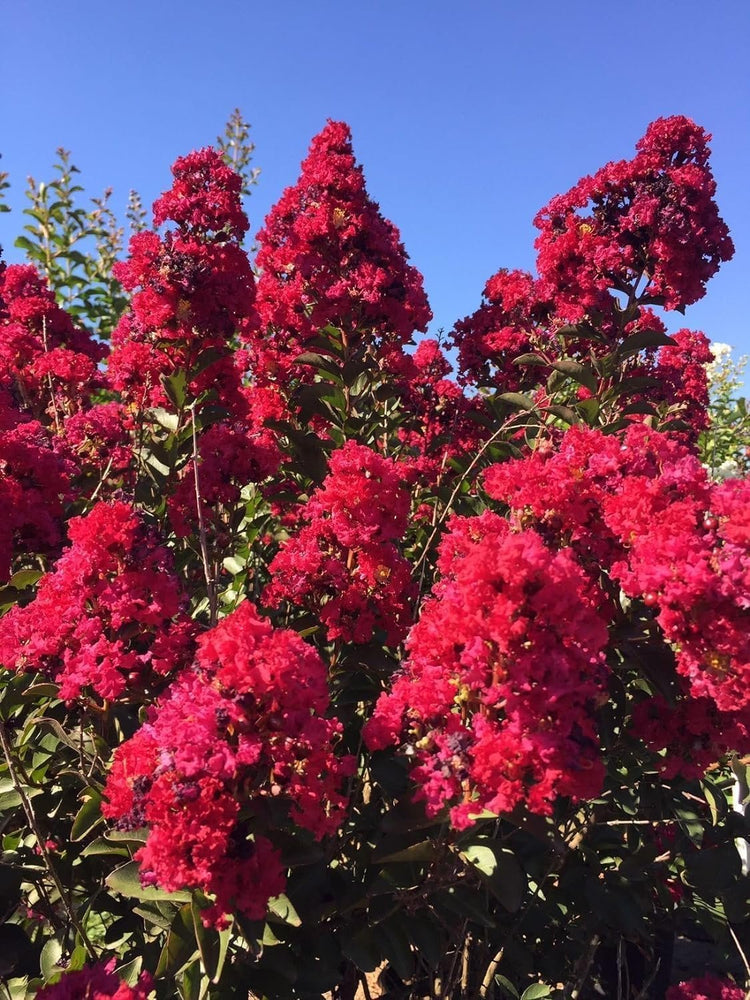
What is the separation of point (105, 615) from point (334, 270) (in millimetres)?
2888

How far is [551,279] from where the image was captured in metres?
3.93

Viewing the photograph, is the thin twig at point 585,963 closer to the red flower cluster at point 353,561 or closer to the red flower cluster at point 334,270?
the red flower cluster at point 353,561

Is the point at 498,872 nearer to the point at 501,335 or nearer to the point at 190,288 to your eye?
the point at 190,288

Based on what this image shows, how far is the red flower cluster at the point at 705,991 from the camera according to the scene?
9.54 ft

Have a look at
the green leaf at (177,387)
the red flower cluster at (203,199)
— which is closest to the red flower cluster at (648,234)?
the red flower cluster at (203,199)

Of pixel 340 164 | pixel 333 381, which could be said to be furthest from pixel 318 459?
pixel 340 164

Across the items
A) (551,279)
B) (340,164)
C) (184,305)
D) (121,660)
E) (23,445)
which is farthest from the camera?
(340,164)

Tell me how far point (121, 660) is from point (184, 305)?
191cm

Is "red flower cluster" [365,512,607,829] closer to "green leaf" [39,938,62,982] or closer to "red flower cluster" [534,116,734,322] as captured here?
"green leaf" [39,938,62,982]

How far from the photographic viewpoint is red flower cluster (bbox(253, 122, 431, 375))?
163 inches

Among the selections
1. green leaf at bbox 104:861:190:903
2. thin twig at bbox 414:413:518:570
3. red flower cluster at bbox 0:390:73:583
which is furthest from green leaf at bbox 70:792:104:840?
thin twig at bbox 414:413:518:570

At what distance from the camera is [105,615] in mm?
2129

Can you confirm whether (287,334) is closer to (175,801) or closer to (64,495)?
(64,495)

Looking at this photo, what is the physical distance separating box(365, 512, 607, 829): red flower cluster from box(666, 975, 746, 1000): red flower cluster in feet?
6.48
